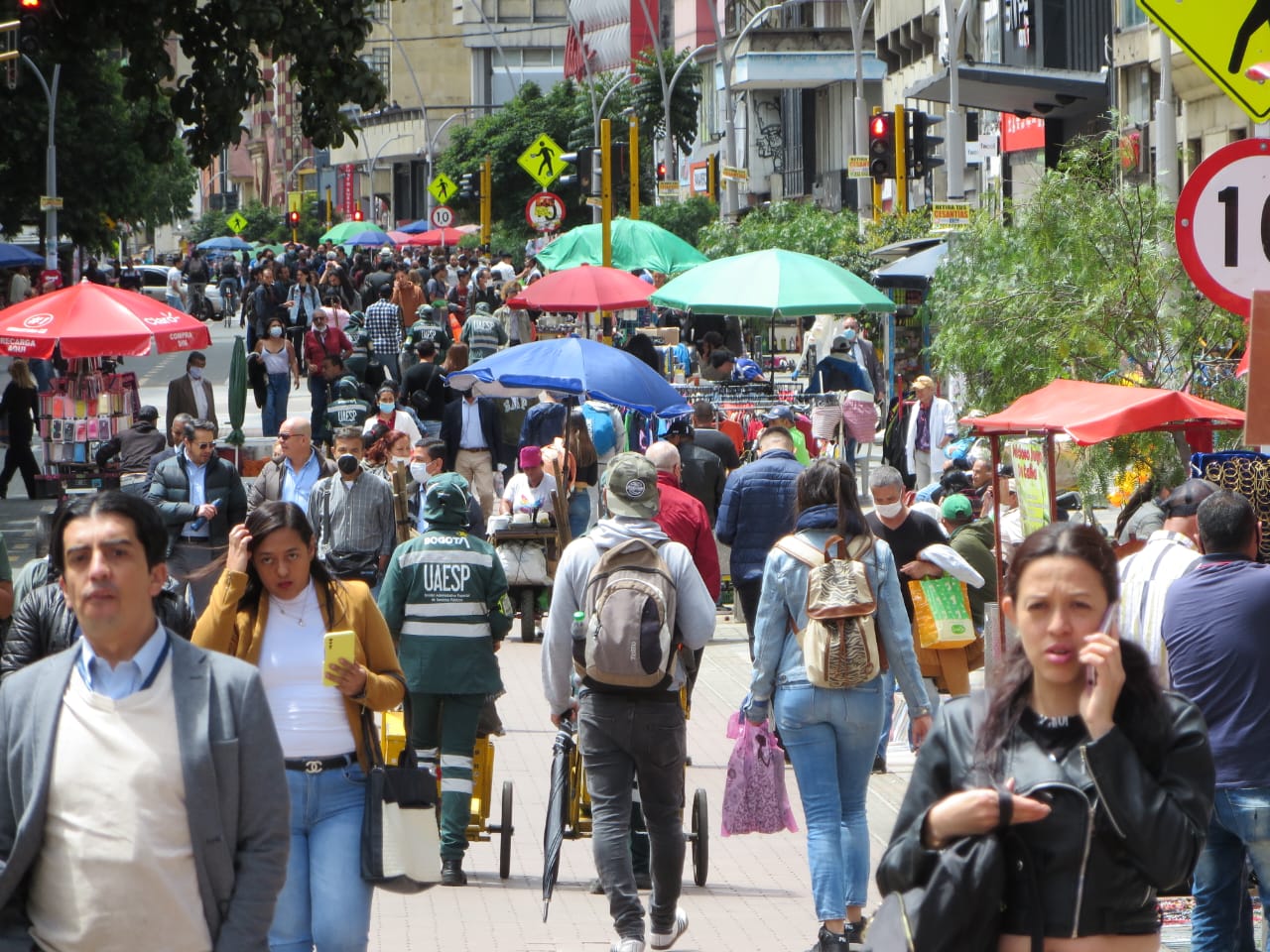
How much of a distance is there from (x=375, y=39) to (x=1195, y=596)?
133 metres

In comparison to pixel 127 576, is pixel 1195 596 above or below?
below

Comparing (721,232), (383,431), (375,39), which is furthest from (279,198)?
(383,431)

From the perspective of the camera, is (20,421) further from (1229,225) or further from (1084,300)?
(1229,225)

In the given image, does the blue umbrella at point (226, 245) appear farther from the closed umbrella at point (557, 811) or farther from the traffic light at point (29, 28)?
the closed umbrella at point (557, 811)

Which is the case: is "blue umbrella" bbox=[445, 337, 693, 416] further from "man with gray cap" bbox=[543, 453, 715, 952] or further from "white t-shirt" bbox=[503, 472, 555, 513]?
"man with gray cap" bbox=[543, 453, 715, 952]

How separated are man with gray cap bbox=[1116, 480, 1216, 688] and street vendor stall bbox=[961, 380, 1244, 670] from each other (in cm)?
99

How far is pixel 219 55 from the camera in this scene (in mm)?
19984

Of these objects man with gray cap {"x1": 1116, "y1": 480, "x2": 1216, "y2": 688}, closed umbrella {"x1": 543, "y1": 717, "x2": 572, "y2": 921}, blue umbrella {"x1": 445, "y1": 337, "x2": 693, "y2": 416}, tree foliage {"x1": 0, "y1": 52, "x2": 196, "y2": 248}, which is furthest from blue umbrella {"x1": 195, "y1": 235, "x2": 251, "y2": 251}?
man with gray cap {"x1": 1116, "y1": 480, "x2": 1216, "y2": 688}

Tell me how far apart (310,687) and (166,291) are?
174 feet

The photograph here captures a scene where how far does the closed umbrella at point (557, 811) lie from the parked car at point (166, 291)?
147ft

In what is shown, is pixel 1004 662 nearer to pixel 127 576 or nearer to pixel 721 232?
pixel 127 576

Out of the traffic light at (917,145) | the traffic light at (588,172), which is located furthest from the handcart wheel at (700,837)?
the traffic light at (917,145)

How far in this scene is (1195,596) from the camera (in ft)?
21.1

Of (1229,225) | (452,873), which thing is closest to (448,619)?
(452,873)
